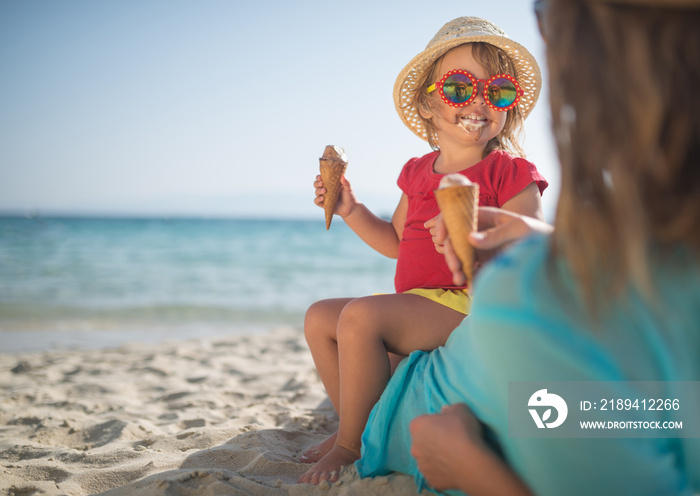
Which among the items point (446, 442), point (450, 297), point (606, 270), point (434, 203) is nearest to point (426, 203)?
point (434, 203)

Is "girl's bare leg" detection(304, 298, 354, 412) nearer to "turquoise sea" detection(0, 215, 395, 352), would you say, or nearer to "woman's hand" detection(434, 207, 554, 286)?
"woman's hand" detection(434, 207, 554, 286)

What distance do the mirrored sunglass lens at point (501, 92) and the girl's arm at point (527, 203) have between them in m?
0.46

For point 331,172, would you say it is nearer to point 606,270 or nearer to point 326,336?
point 326,336

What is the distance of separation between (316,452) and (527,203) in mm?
1460

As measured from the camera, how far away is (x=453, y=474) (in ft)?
4.35

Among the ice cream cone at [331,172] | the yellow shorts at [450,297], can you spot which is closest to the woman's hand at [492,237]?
the yellow shorts at [450,297]

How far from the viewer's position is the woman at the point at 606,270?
987 millimetres

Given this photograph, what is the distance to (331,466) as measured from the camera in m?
1.98

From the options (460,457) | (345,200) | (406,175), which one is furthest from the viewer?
(406,175)

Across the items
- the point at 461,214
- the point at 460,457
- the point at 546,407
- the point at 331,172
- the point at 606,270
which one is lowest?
the point at 460,457

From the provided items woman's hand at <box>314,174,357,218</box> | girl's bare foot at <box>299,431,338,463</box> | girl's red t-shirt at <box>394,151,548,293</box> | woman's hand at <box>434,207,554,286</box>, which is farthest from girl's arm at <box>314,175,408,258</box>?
woman's hand at <box>434,207,554,286</box>

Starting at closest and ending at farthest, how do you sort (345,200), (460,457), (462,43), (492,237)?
(460,457) → (492,237) → (462,43) → (345,200)

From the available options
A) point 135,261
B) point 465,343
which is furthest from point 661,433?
point 135,261

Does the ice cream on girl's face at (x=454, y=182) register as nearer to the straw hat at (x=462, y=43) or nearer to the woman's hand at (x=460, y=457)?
the woman's hand at (x=460, y=457)
